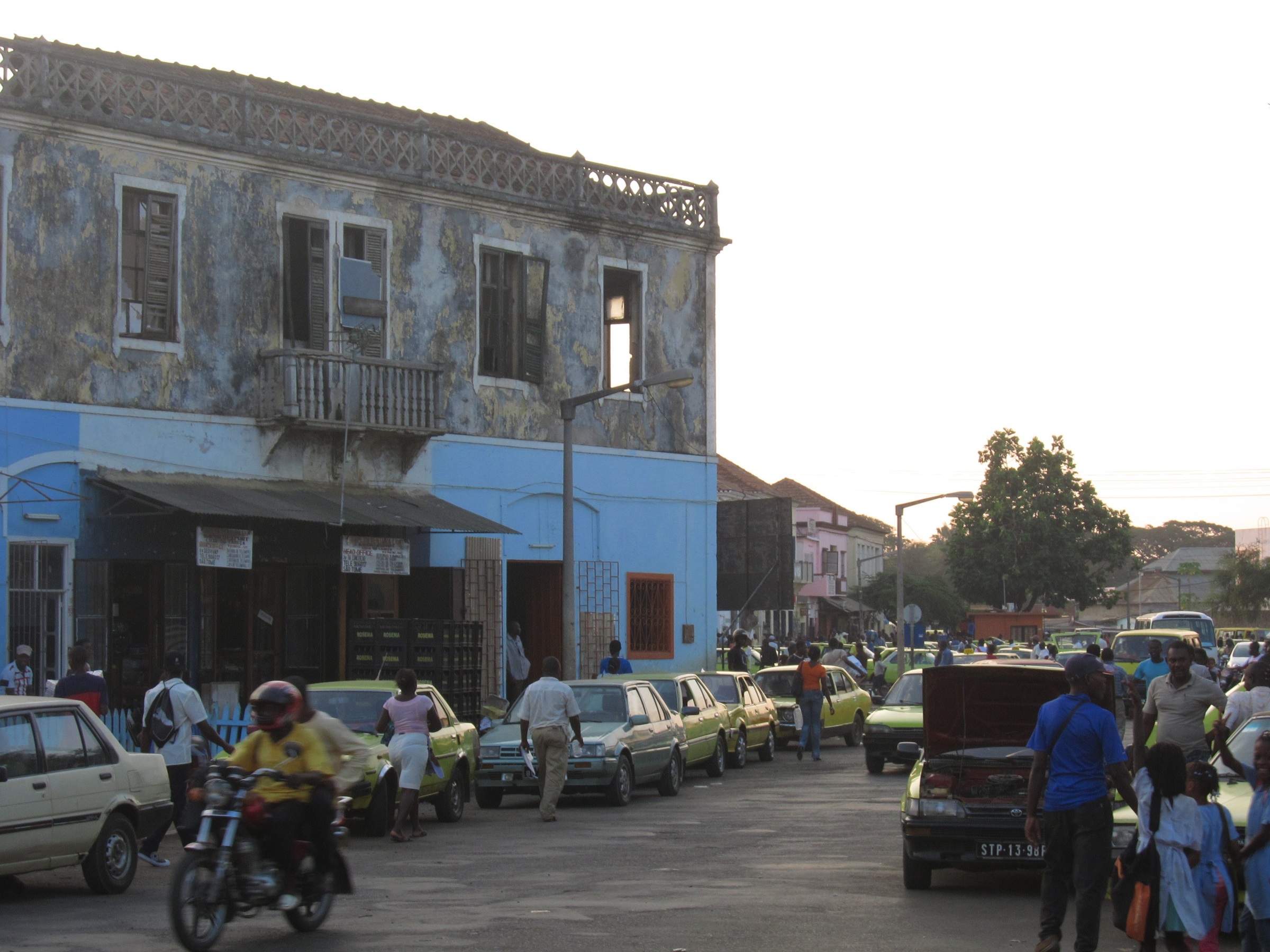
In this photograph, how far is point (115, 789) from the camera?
12570 mm

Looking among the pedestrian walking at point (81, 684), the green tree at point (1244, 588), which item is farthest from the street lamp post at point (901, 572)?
the green tree at point (1244, 588)

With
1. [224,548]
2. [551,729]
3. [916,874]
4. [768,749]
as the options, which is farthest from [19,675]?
[916,874]

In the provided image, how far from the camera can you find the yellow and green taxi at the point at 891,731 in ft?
77.9

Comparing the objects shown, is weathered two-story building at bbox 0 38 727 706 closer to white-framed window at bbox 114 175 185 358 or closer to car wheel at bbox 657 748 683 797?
white-framed window at bbox 114 175 185 358

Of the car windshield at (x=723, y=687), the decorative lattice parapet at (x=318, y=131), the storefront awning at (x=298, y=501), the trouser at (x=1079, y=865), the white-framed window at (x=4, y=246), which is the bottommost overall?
the trouser at (x=1079, y=865)

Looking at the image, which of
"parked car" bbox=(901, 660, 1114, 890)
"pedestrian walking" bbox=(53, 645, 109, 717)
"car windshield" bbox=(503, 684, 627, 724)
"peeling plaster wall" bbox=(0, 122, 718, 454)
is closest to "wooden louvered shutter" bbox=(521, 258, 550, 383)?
"peeling plaster wall" bbox=(0, 122, 718, 454)

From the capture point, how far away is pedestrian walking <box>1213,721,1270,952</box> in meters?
8.58

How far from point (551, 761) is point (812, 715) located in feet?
32.1

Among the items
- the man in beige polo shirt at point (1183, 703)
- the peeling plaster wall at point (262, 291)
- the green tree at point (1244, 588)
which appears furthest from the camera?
the green tree at point (1244, 588)

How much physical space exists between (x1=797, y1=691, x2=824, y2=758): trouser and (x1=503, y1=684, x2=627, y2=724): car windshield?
696 centimetres

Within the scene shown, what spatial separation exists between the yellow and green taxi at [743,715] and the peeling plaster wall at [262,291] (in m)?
5.31

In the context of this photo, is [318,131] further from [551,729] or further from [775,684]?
[775,684]

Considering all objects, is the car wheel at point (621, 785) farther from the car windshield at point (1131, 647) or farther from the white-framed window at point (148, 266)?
the car windshield at point (1131, 647)

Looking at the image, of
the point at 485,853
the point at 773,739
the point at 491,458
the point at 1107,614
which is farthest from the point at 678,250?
the point at 1107,614
